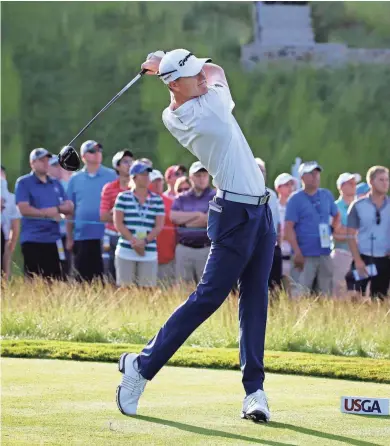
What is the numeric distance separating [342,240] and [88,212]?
3.06 m

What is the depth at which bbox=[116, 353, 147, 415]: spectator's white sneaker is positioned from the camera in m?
6.62

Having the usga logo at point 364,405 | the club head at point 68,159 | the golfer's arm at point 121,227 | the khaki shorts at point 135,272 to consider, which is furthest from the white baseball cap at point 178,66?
the khaki shorts at point 135,272

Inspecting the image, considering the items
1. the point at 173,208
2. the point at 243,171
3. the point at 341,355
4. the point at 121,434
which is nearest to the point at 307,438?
the point at 121,434

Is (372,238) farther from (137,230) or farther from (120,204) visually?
(120,204)

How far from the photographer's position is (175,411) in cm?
660

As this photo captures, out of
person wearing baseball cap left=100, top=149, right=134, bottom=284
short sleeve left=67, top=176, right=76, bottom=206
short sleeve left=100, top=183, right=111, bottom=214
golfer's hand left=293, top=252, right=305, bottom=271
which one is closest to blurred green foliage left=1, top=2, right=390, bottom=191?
short sleeve left=67, top=176, right=76, bottom=206

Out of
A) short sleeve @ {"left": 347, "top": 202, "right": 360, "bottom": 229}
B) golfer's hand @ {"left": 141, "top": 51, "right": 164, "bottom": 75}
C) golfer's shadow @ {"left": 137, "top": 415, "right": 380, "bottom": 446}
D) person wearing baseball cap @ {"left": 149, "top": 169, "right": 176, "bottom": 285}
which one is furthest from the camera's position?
person wearing baseball cap @ {"left": 149, "top": 169, "right": 176, "bottom": 285}

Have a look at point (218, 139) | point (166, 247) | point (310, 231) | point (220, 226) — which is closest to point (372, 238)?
point (310, 231)

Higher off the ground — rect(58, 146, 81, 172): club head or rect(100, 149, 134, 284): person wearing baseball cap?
rect(58, 146, 81, 172): club head

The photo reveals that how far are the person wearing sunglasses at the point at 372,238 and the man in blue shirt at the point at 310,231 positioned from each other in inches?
12.2

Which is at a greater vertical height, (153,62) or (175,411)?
(153,62)

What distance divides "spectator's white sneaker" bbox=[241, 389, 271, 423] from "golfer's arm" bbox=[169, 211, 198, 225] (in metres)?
7.60

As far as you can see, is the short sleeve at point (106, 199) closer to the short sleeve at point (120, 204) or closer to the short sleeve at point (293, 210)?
the short sleeve at point (120, 204)

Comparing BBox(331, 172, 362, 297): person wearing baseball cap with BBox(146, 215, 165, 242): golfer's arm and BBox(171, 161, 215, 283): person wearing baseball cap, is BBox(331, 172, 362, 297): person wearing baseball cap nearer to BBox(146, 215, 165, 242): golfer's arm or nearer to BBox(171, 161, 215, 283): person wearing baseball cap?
BBox(171, 161, 215, 283): person wearing baseball cap
